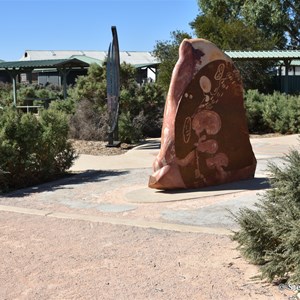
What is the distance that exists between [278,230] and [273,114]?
15.0m

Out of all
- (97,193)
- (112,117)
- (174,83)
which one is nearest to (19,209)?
(97,193)

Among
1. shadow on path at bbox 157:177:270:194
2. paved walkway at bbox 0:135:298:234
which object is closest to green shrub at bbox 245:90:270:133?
paved walkway at bbox 0:135:298:234

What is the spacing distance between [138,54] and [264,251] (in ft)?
190

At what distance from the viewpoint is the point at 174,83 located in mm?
8062

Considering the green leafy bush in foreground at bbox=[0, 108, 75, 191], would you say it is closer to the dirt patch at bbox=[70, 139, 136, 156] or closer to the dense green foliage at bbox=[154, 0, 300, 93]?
the dirt patch at bbox=[70, 139, 136, 156]

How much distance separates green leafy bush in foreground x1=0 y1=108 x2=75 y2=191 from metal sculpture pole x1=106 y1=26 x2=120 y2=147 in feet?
13.8

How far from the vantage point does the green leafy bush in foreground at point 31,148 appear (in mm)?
9109

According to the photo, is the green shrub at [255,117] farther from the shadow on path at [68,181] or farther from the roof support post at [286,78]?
the shadow on path at [68,181]

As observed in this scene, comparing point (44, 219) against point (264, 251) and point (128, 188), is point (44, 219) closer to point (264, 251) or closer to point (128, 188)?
point (128, 188)

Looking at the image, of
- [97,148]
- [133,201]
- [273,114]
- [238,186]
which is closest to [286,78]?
[273,114]

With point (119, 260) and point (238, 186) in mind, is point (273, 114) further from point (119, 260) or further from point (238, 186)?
point (119, 260)

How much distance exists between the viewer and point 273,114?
61.0 feet

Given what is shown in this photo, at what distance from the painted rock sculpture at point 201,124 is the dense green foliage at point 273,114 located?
9.74 metres

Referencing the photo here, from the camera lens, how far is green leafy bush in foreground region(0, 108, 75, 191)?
9.11 m
